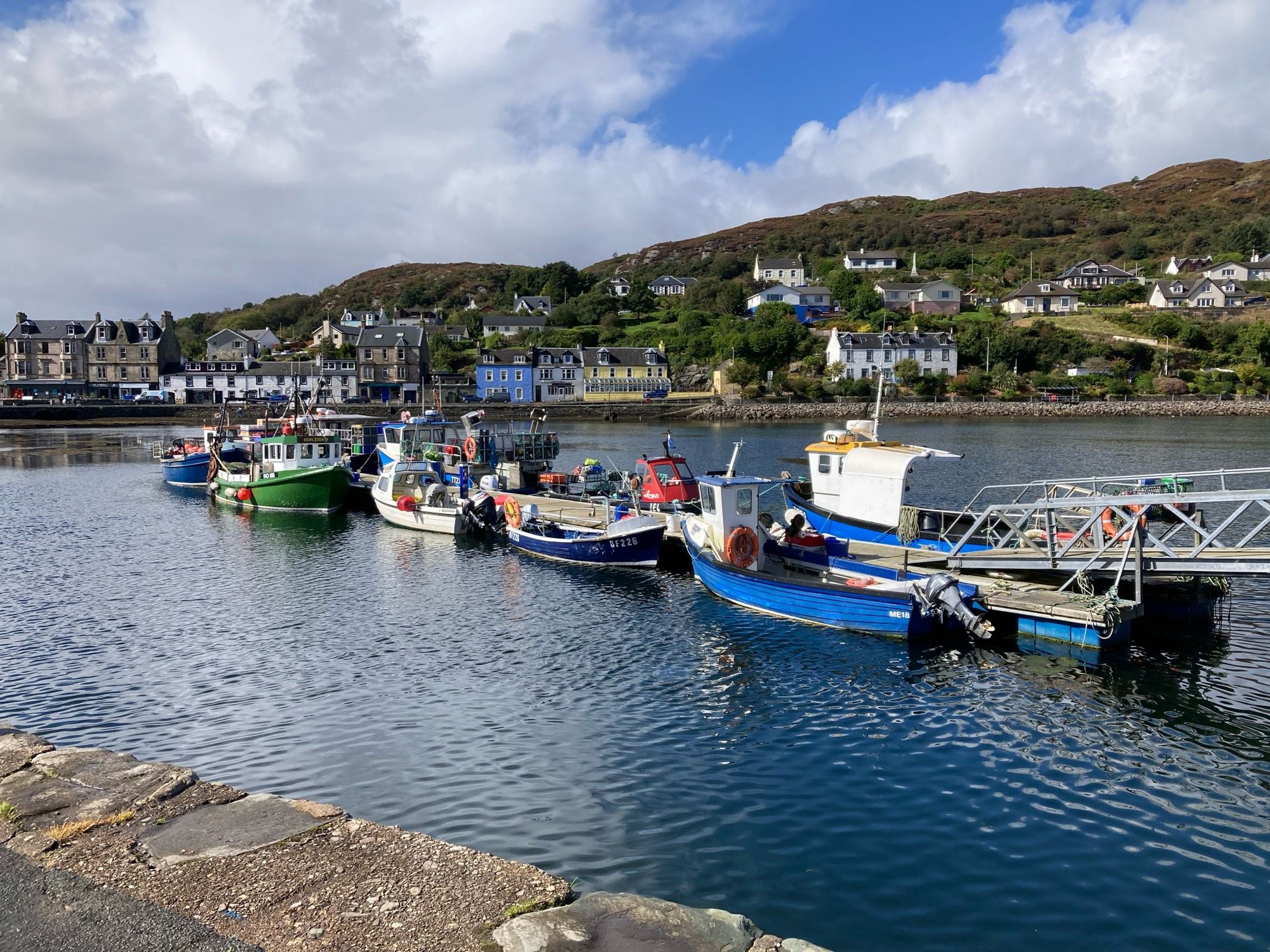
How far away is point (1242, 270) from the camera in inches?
6412

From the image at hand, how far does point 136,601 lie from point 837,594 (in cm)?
2100

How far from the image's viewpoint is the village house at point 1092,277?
542ft

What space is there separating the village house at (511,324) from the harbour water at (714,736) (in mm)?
126452

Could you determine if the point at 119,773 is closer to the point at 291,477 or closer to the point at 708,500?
the point at 708,500

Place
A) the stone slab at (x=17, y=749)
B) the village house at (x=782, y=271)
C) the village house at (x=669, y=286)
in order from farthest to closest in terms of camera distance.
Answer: the village house at (x=669, y=286), the village house at (x=782, y=271), the stone slab at (x=17, y=749)

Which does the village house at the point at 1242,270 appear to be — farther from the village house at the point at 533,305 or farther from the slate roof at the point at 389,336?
the slate roof at the point at 389,336

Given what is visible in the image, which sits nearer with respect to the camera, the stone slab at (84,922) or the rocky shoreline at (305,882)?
the stone slab at (84,922)

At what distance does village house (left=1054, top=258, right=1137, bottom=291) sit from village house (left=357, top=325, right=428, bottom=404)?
4533 inches

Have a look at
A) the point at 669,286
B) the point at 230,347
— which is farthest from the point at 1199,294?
the point at 230,347

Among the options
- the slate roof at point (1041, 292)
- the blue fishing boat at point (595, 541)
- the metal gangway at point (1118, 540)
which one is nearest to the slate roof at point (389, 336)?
the slate roof at point (1041, 292)

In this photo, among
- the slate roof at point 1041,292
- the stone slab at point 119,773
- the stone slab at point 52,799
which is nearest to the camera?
the stone slab at point 52,799

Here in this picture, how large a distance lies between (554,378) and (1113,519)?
345 ft

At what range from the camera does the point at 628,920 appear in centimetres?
862

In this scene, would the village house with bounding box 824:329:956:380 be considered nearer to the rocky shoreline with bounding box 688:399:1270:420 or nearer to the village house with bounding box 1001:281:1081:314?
the rocky shoreline with bounding box 688:399:1270:420
